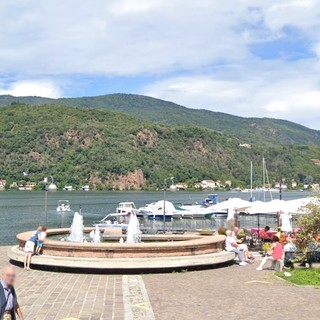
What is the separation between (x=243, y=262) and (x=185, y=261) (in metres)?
2.63

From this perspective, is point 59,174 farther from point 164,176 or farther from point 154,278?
point 154,278

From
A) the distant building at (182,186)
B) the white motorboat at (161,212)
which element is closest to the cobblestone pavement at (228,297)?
the white motorboat at (161,212)

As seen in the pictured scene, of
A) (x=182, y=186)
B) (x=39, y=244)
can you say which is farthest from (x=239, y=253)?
(x=182, y=186)

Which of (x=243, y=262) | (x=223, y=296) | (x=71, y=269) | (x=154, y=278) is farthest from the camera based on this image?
(x=243, y=262)

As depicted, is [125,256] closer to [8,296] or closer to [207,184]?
[8,296]

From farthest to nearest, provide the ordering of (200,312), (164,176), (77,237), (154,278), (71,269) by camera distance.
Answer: (164,176)
(77,237)
(71,269)
(154,278)
(200,312)

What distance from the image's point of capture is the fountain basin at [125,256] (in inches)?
555

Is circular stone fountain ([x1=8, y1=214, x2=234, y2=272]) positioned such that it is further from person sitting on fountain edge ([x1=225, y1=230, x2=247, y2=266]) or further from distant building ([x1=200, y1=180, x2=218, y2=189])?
distant building ([x1=200, y1=180, x2=218, y2=189])

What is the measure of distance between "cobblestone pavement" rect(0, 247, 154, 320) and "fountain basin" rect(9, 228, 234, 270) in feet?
1.07

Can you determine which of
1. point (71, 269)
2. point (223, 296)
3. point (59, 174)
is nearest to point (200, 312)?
point (223, 296)

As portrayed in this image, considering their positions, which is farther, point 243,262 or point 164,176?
point 164,176

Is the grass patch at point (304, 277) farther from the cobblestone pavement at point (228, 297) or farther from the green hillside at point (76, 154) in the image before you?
the green hillside at point (76, 154)

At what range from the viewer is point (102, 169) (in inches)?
7013

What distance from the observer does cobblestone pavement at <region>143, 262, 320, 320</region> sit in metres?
9.62
